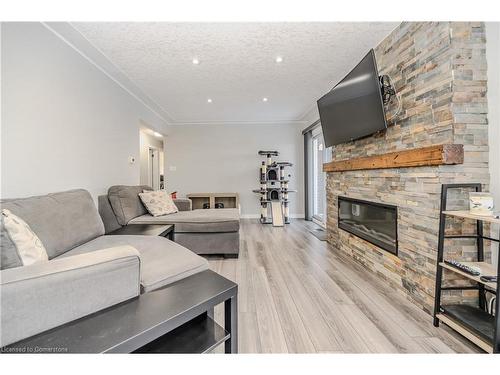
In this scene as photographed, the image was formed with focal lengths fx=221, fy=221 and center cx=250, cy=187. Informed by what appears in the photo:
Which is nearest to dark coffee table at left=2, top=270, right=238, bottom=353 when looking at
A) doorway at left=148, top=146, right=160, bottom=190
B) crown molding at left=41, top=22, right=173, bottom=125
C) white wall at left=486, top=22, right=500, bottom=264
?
white wall at left=486, top=22, right=500, bottom=264

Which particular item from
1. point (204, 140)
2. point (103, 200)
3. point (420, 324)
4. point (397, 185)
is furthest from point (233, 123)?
point (420, 324)

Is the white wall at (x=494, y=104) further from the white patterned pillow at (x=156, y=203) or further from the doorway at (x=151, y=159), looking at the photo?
the doorway at (x=151, y=159)

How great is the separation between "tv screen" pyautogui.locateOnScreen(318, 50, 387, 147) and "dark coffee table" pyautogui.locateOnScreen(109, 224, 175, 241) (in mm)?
2314

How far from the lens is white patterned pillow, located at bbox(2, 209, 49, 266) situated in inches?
43.4

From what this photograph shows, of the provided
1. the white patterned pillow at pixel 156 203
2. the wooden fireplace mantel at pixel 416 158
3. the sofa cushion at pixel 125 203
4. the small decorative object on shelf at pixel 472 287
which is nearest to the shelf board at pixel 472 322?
the small decorative object on shelf at pixel 472 287

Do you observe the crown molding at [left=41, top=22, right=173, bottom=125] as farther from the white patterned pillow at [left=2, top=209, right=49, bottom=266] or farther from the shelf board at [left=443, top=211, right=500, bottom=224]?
the shelf board at [left=443, top=211, right=500, bottom=224]

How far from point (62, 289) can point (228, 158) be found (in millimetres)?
4942

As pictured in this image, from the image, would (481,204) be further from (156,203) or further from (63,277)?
Result: (156,203)

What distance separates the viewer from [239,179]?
18.4 feet

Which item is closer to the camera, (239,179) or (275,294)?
(275,294)
